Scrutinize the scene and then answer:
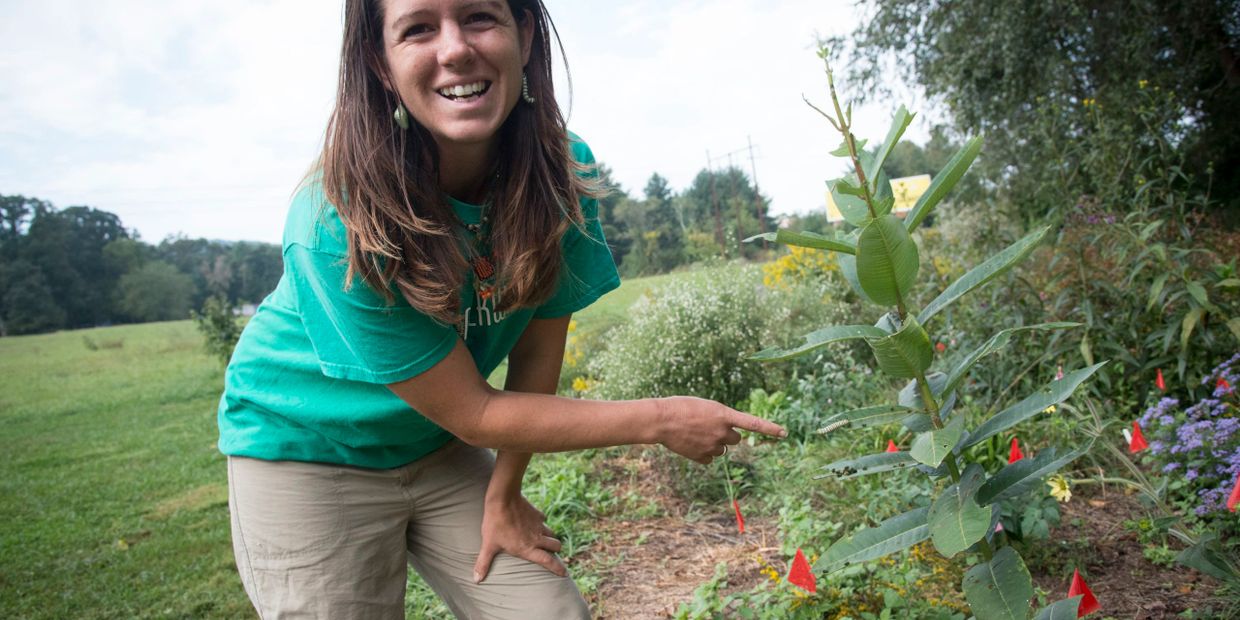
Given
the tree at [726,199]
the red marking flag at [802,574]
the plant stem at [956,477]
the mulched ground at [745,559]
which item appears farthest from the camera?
the tree at [726,199]

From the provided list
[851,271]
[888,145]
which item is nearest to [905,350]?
[851,271]

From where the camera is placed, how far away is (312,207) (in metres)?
1.41

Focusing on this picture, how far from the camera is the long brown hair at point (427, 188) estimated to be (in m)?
1.35

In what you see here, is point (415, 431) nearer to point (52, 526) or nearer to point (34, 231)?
point (52, 526)

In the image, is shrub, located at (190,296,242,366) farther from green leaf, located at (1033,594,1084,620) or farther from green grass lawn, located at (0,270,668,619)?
green leaf, located at (1033,594,1084,620)

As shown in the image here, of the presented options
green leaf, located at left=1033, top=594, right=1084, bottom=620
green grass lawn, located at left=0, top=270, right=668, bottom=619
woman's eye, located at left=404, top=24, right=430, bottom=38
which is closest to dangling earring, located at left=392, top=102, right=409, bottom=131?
woman's eye, located at left=404, top=24, right=430, bottom=38

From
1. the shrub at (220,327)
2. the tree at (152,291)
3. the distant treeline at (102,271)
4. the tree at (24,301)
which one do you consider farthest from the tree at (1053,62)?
the tree at (152,291)

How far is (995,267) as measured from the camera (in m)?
1.28

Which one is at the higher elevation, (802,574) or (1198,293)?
(1198,293)

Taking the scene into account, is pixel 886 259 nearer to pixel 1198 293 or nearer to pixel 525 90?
pixel 525 90

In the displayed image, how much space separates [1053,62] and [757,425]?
221 inches

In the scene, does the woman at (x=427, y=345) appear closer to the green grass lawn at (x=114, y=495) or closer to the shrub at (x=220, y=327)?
the green grass lawn at (x=114, y=495)

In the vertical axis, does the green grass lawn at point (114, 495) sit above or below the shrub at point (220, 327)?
below

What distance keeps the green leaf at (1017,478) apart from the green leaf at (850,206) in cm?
50
